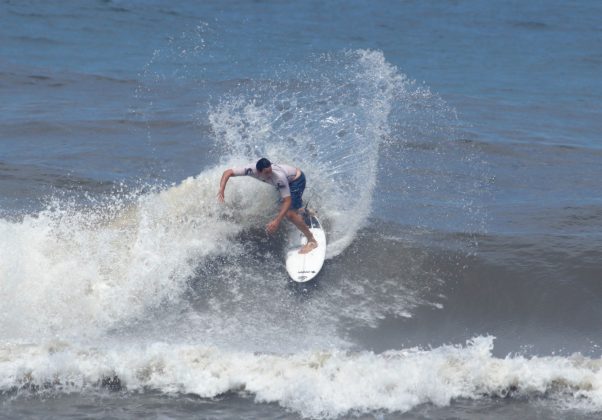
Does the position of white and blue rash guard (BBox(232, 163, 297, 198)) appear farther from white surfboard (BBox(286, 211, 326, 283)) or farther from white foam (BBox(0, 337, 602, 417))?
white foam (BBox(0, 337, 602, 417))

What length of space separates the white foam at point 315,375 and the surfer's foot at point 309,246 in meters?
2.53

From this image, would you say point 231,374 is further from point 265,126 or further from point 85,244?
point 265,126

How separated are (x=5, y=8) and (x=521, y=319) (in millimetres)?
25088

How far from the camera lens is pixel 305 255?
35.9 feet

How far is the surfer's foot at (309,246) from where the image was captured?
36.1 feet

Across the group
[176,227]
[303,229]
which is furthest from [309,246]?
[176,227]

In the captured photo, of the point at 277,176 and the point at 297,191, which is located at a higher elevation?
the point at 277,176

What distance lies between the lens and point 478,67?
85.4 ft

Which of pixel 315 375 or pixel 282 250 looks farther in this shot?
pixel 282 250

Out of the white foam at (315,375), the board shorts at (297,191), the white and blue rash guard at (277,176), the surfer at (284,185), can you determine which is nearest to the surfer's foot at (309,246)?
the surfer at (284,185)

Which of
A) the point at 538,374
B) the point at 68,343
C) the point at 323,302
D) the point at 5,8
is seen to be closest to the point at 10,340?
the point at 68,343

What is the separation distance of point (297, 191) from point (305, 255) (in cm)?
86

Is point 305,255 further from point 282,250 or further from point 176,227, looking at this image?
point 176,227

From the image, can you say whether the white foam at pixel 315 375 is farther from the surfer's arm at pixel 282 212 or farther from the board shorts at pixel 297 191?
the board shorts at pixel 297 191
